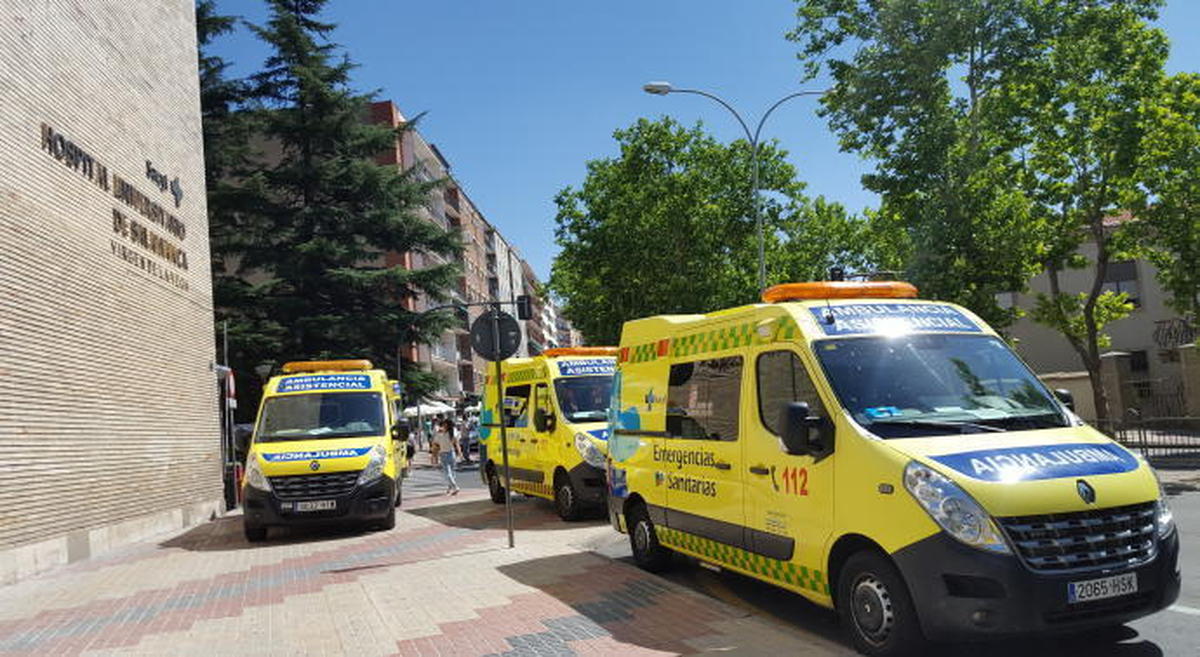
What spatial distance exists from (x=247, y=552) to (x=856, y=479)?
933 cm

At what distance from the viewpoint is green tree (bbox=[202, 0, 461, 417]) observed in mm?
35375

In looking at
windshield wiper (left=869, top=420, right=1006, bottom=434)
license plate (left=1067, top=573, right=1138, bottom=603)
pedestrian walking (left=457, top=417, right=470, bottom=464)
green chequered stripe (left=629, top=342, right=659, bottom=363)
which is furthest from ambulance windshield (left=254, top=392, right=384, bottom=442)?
pedestrian walking (left=457, top=417, right=470, bottom=464)

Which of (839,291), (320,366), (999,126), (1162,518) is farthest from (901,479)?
(999,126)

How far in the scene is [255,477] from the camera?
12578 millimetres

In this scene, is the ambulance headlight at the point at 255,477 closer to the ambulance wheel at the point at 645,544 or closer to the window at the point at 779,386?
the ambulance wheel at the point at 645,544

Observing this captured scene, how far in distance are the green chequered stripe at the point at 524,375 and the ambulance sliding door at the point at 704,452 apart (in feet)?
19.6

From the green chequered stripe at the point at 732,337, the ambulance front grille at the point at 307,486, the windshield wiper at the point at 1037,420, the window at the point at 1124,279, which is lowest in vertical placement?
the ambulance front grille at the point at 307,486

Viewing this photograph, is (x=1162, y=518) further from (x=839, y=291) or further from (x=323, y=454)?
(x=323, y=454)

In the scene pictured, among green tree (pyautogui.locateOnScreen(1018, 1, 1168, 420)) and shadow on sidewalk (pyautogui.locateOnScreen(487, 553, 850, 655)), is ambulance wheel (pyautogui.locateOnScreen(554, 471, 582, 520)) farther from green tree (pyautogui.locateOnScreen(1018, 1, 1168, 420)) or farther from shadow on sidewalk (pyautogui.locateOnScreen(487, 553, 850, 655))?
green tree (pyautogui.locateOnScreen(1018, 1, 1168, 420))

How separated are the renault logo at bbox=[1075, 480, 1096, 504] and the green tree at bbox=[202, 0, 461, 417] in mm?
32513

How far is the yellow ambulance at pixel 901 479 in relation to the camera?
477 cm

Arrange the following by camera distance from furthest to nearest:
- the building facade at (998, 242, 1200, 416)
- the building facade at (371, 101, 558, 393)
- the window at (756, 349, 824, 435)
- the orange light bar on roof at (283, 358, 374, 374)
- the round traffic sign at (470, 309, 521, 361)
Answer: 1. the building facade at (371, 101, 558, 393)
2. the building facade at (998, 242, 1200, 416)
3. the orange light bar on roof at (283, 358, 374, 374)
4. the round traffic sign at (470, 309, 521, 361)
5. the window at (756, 349, 824, 435)

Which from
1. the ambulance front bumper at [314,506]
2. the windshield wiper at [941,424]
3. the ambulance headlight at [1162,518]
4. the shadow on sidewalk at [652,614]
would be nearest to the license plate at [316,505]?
the ambulance front bumper at [314,506]

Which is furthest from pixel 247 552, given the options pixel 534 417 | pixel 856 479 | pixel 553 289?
pixel 553 289
